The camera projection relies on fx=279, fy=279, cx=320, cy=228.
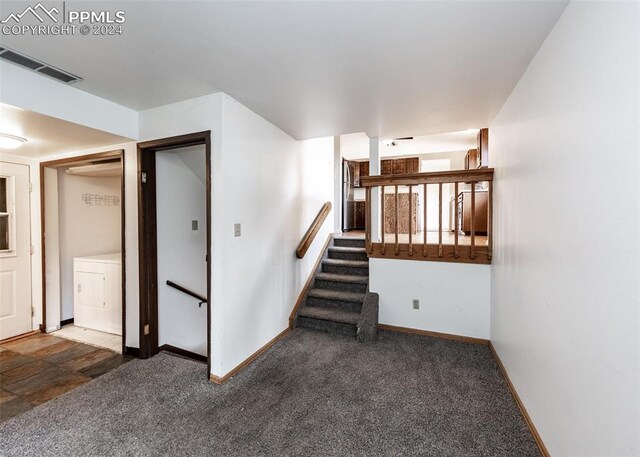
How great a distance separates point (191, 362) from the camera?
2564mm

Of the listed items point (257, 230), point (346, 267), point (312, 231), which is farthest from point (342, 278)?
point (257, 230)

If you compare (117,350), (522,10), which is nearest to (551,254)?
(522,10)

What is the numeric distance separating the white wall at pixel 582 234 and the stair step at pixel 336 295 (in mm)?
1774

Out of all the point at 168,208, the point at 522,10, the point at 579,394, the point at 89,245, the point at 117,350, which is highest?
the point at 522,10

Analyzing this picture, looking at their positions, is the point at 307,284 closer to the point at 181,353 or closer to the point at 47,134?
the point at 181,353

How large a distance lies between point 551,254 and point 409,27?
4.64ft

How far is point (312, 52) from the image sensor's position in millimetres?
1690

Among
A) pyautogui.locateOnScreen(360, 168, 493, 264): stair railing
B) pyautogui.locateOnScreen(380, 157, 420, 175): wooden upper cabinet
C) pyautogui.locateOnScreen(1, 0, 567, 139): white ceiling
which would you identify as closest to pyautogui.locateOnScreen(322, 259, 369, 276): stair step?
pyautogui.locateOnScreen(360, 168, 493, 264): stair railing

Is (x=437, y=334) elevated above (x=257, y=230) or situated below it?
below

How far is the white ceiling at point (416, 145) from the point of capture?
17.5ft

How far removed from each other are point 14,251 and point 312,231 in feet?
11.2

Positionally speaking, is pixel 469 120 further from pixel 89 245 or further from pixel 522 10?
pixel 89 245

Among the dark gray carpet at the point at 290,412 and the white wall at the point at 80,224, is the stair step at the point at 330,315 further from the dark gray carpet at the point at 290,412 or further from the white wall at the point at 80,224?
the white wall at the point at 80,224

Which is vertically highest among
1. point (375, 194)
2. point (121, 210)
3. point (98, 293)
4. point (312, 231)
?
point (375, 194)
